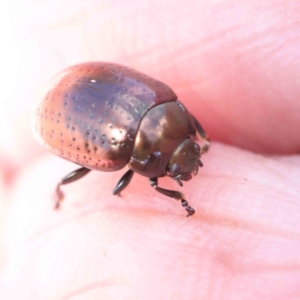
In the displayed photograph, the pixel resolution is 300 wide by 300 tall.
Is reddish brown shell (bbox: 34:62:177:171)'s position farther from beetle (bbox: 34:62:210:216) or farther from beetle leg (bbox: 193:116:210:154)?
beetle leg (bbox: 193:116:210:154)

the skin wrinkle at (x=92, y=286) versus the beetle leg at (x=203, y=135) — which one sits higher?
the beetle leg at (x=203, y=135)

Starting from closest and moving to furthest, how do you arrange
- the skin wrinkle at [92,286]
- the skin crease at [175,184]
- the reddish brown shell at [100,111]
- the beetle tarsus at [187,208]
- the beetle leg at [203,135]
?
the skin crease at [175,184], the skin wrinkle at [92,286], the reddish brown shell at [100,111], the beetle tarsus at [187,208], the beetle leg at [203,135]

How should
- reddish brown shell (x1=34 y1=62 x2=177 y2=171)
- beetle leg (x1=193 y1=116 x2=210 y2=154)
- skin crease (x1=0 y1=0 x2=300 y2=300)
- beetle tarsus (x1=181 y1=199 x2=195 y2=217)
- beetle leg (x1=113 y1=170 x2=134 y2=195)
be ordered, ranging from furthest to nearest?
beetle leg (x1=193 y1=116 x2=210 y2=154)
beetle leg (x1=113 y1=170 x2=134 y2=195)
beetle tarsus (x1=181 y1=199 x2=195 y2=217)
reddish brown shell (x1=34 y1=62 x2=177 y2=171)
skin crease (x1=0 y1=0 x2=300 y2=300)

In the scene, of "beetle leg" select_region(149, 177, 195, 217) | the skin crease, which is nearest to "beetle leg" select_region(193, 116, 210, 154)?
the skin crease

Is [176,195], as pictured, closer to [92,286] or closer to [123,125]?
[123,125]

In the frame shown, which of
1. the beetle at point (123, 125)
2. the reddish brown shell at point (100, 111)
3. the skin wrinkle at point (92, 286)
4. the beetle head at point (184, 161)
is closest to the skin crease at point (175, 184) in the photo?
the skin wrinkle at point (92, 286)

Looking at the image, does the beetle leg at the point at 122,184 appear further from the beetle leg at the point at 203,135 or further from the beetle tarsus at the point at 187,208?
the beetle leg at the point at 203,135
